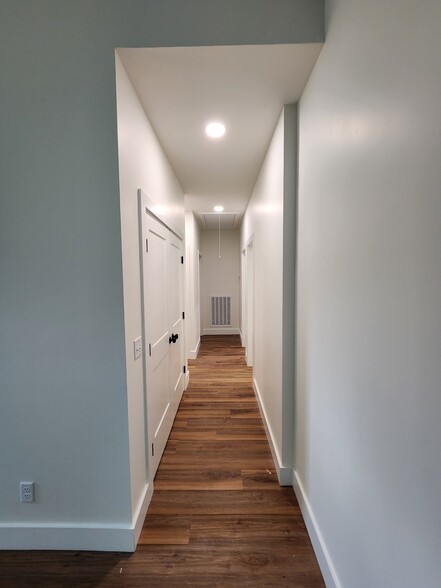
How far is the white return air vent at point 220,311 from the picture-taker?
271 inches

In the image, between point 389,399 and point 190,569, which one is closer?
point 389,399

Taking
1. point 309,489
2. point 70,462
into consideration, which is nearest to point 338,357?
point 309,489

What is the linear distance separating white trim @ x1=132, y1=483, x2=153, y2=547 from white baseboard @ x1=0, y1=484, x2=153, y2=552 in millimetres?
16

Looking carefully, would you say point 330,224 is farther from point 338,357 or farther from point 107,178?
point 107,178

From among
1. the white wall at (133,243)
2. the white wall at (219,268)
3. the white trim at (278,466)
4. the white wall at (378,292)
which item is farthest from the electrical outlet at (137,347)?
the white wall at (219,268)

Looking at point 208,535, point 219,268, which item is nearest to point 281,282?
point 208,535

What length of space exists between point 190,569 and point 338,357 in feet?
4.29

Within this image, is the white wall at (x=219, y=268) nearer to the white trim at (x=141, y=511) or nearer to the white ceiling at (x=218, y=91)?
the white ceiling at (x=218, y=91)

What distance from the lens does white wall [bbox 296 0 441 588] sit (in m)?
0.67

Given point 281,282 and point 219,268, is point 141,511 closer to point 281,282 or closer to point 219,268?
point 281,282

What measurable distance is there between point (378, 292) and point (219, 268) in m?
6.01

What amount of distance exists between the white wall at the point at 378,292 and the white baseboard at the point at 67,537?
3.44 ft

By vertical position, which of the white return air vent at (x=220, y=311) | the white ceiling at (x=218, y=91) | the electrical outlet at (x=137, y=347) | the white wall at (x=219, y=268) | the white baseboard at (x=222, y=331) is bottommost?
the white baseboard at (x=222, y=331)

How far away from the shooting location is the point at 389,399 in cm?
82
